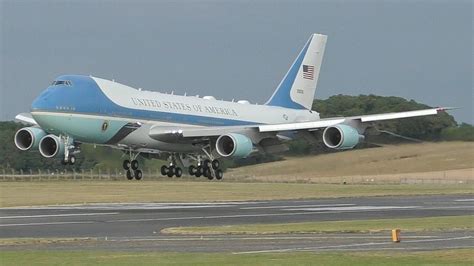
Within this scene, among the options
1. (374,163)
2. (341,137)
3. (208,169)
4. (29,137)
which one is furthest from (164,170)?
(374,163)

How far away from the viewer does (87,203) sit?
60.3m

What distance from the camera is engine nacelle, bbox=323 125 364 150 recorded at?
64125 millimetres

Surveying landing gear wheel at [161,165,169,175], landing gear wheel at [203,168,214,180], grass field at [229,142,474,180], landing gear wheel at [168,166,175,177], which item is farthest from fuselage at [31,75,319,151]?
grass field at [229,142,474,180]

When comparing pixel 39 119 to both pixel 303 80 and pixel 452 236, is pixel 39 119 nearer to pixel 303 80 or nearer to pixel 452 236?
pixel 303 80

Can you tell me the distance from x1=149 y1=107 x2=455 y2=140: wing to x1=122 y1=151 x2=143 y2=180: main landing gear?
2.30 metres

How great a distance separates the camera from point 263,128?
68250 mm

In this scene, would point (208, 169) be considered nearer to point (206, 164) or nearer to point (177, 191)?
point (206, 164)

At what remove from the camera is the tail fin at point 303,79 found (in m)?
77.6

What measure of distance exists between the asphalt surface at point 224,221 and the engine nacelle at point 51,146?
19.8 feet

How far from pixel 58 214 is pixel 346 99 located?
48923mm

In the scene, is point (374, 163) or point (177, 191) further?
Answer: point (374, 163)

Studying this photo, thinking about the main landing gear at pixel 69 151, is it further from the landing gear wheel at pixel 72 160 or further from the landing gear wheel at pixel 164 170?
the landing gear wheel at pixel 164 170

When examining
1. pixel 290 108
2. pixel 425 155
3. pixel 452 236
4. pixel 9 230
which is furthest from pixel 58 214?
pixel 425 155

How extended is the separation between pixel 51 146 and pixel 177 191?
1138cm
